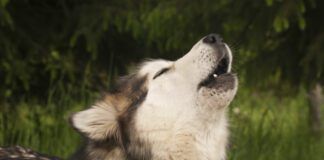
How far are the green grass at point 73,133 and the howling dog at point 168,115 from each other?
1.67m

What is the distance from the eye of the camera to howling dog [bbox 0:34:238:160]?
5078 mm

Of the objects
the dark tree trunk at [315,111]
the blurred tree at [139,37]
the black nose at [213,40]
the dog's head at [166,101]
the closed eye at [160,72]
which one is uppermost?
the blurred tree at [139,37]

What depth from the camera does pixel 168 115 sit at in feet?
17.0

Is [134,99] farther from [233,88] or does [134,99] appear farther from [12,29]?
[12,29]

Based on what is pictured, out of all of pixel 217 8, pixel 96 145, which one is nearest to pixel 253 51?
pixel 217 8

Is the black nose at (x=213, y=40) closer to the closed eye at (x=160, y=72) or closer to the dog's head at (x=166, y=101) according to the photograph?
the dog's head at (x=166, y=101)

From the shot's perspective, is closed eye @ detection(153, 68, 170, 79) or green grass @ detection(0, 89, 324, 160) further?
green grass @ detection(0, 89, 324, 160)

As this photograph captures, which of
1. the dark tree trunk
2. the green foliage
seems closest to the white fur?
the green foliage

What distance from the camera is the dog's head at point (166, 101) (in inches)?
202

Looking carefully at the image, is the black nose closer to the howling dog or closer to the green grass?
the howling dog

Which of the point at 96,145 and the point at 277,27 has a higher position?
the point at 277,27

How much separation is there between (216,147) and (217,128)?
0.12m

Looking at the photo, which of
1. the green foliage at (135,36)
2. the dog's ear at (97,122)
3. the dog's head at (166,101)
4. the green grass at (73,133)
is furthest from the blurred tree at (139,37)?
the dog's ear at (97,122)

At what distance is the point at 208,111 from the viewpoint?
5207 mm
